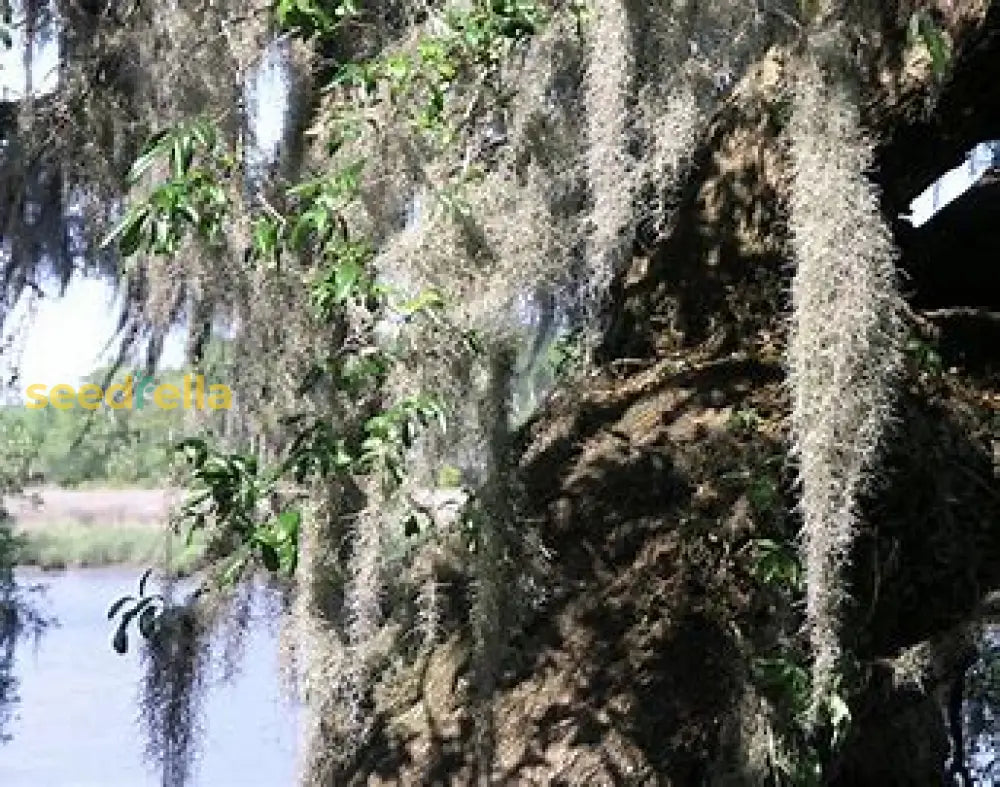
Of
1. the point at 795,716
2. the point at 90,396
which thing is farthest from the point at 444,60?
the point at 90,396

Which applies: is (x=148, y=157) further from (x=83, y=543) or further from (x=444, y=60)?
(x=83, y=543)

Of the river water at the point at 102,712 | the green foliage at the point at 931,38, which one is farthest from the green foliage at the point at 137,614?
the green foliage at the point at 931,38

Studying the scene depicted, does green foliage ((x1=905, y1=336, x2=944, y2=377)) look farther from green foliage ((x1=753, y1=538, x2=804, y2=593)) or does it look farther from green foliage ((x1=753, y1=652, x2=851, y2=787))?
green foliage ((x1=753, y1=652, x2=851, y2=787))

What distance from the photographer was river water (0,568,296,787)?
9.83 feet

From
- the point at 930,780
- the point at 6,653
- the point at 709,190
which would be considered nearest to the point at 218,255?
the point at 709,190

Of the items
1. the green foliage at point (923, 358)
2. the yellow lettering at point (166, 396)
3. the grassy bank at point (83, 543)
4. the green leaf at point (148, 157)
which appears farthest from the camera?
the grassy bank at point (83, 543)

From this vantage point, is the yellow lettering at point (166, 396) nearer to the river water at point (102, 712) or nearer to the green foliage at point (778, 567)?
the river water at point (102, 712)

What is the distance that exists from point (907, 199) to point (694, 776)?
1.11 metres

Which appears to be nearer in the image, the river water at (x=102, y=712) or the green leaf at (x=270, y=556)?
the green leaf at (x=270, y=556)

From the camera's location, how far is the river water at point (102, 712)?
2996mm

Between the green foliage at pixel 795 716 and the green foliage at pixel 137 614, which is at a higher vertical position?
the green foliage at pixel 137 614

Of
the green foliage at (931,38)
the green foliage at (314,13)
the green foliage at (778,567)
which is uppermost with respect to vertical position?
the green foliage at (314,13)

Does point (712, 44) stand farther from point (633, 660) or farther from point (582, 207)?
point (633, 660)

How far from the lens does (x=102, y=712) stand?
33.6 ft
